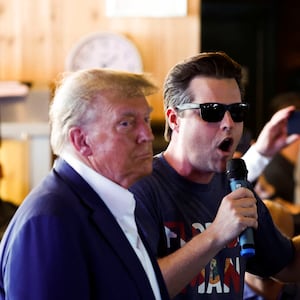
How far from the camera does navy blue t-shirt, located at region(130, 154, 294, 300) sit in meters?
1.81

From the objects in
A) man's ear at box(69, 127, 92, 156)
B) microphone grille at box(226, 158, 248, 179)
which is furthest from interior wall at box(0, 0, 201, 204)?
man's ear at box(69, 127, 92, 156)

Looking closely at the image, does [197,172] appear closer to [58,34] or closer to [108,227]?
[108,227]

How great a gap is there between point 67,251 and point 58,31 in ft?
10.5

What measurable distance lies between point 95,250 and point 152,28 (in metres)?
3.16

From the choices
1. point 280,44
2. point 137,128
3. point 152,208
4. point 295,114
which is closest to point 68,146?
point 137,128

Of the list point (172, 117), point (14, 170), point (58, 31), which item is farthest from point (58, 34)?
point (172, 117)

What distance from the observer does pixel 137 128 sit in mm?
1538

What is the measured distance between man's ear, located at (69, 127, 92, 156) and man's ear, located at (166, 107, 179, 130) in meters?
0.48

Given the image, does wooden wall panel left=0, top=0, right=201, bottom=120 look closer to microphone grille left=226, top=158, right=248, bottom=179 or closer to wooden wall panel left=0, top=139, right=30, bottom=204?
wooden wall panel left=0, top=139, right=30, bottom=204

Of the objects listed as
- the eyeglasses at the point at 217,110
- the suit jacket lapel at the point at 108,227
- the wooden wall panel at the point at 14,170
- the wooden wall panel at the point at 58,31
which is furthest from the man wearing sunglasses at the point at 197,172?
the wooden wall panel at the point at 58,31

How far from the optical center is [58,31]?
14.6 feet

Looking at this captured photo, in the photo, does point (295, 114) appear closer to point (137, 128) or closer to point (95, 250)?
point (137, 128)

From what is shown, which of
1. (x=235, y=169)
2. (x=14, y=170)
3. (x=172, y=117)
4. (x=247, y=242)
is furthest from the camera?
(x=14, y=170)

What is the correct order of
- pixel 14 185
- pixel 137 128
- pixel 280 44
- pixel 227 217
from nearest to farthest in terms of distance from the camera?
pixel 137 128 < pixel 227 217 < pixel 14 185 < pixel 280 44
